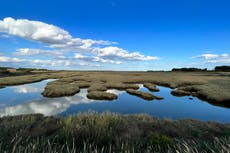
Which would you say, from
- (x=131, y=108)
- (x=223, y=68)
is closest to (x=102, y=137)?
(x=131, y=108)

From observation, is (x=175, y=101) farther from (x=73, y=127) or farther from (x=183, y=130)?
(x=73, y=127)

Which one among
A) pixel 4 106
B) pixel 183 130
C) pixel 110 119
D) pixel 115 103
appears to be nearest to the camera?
pixel 110 119

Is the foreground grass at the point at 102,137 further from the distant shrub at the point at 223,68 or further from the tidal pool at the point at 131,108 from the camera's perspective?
the distant shrub at the point at 223,68

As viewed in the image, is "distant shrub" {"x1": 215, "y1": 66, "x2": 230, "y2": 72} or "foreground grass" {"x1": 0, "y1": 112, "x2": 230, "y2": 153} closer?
"foreground grass" {"x1": 0, "y1": 112, "x2": 230, "y2": 153}

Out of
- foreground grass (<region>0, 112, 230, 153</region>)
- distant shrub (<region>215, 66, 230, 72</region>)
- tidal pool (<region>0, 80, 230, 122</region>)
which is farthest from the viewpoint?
distant shrub (<region>215, 66, 230, 72</region>)

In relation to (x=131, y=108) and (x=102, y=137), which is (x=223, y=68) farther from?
(x=102, y=137)

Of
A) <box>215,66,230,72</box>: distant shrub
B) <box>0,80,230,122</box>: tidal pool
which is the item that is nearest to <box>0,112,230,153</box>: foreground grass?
<box>0,80,230,122</box>: tidal pool

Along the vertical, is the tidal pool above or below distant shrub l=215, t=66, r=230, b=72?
below

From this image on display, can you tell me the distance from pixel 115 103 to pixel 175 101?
9.42 m

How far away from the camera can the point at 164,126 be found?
10.4m

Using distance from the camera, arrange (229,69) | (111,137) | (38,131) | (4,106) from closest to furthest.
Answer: (111,137)
(38,131)
(4,106)
(229,69)

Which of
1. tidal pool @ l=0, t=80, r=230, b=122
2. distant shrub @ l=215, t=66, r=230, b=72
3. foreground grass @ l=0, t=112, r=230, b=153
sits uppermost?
distant shrub @ l=215, t=66, r=230, b=72

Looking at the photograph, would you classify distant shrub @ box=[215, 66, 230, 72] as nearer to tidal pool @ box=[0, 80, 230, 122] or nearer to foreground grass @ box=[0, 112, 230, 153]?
tidal pool @ box=[0, 80, 230, 122]

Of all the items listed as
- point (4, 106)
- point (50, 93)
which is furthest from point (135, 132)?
point (50, 93)
